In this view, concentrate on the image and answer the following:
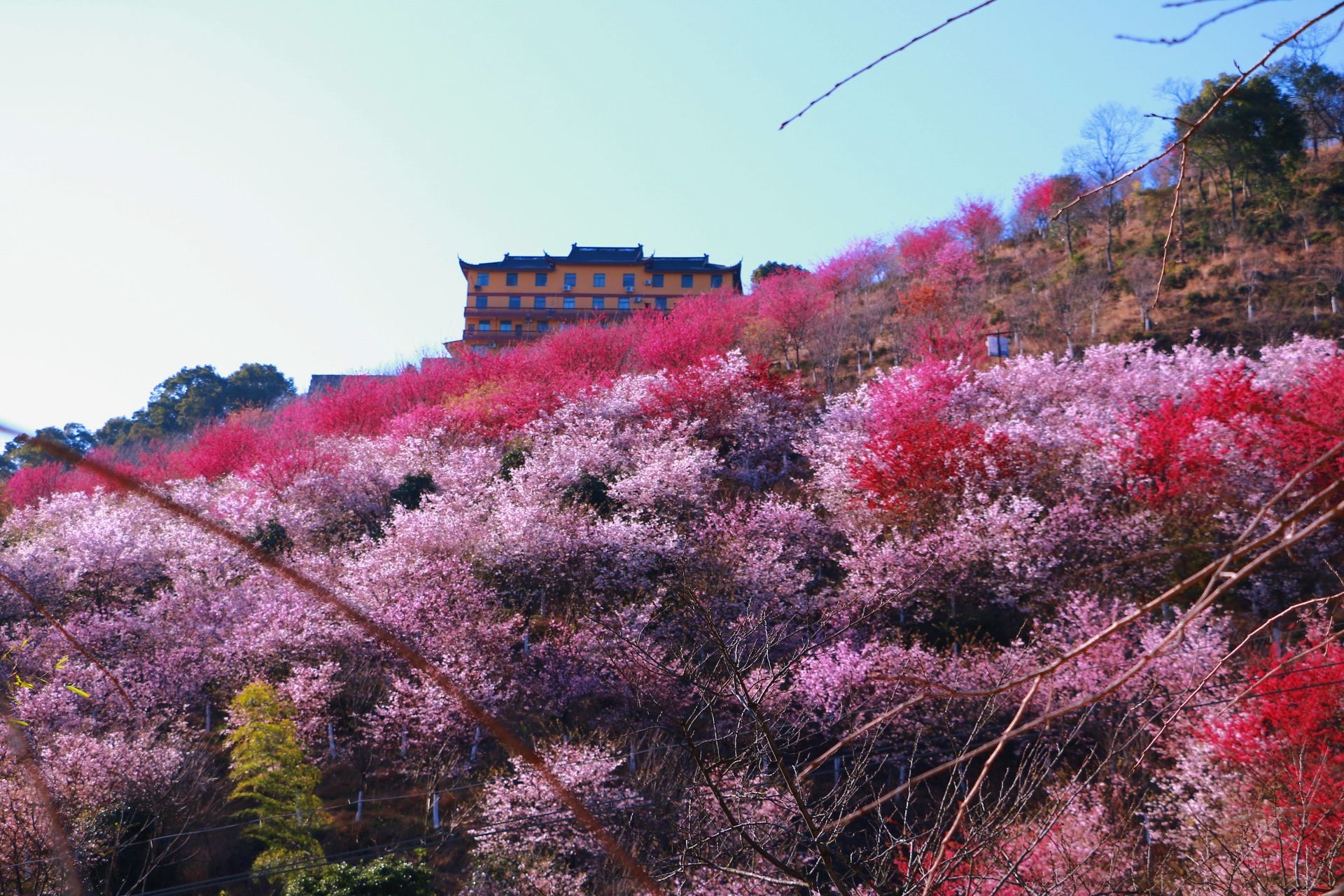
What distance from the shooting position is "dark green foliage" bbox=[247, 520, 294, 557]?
17.6m

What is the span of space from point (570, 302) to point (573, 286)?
3.77 feet

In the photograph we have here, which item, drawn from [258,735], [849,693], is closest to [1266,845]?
[849,693]

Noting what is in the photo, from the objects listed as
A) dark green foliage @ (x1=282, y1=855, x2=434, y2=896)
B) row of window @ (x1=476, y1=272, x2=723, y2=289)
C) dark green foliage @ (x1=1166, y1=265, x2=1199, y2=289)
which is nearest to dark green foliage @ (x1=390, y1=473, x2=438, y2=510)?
dark green foliage @ (x1=282, y1=855, x2=434, y2=896)

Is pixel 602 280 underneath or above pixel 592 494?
above

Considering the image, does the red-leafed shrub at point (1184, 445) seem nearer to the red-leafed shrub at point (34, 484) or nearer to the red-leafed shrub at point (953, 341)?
the red-leafed shrub at point (953, 341)

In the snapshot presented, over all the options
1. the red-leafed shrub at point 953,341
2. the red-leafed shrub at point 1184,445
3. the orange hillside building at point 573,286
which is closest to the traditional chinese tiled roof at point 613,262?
the orange hillside building at point 573,286

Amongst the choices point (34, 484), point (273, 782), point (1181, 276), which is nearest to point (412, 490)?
point (273, 782)

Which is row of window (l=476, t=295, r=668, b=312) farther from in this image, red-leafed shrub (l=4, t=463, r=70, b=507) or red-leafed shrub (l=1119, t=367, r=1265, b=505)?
red-leafed shrub (l=1119, t=367, r=1265, b=505)

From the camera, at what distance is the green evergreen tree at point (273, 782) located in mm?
10570

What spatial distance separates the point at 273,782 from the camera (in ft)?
35.9

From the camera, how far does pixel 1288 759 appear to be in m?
8.59

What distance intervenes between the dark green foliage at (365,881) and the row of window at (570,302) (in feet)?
105

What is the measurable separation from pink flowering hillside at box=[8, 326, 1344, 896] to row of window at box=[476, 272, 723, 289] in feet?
60.2

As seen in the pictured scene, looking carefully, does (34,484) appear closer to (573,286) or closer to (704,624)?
(573,286)
